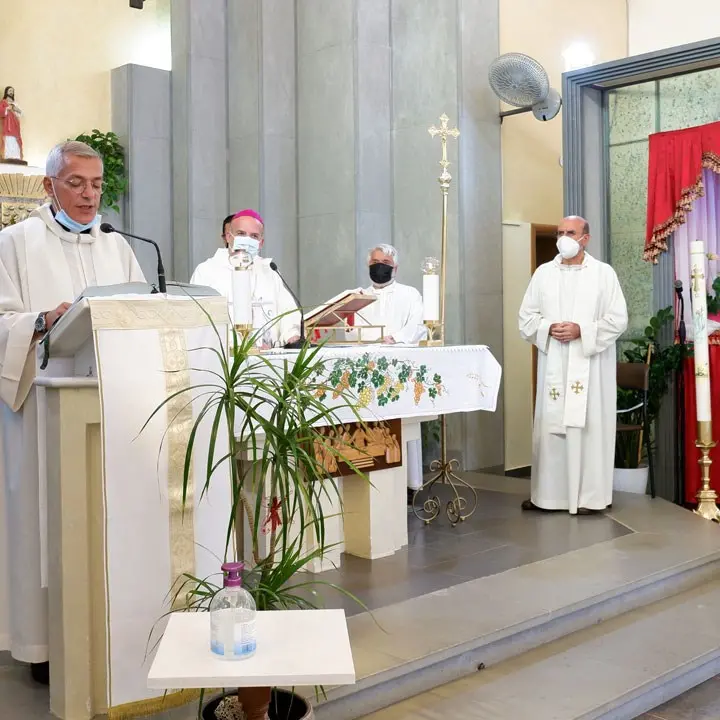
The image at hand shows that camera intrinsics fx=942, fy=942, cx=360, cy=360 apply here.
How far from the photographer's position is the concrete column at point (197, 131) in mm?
8539

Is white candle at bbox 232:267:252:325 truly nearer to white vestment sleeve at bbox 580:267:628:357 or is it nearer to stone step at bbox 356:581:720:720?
stone step at bbox 356:581:720:720

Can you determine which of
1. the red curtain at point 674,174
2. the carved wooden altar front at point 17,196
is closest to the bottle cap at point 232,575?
the red curtain at point 674,174

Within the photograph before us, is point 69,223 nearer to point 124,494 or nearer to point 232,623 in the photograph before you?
point 124,494

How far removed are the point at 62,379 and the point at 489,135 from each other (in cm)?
605

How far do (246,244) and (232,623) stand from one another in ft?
9.14

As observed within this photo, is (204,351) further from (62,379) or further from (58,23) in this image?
(58,23)

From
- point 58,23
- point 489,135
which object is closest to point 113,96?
point 58,23

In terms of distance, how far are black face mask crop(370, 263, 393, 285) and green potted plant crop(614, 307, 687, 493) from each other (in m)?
1.90

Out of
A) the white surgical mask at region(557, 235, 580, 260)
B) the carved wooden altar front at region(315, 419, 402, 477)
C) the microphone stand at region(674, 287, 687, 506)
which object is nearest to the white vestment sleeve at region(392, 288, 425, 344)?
the white surgical mask at region(557, 235, 580, 260)

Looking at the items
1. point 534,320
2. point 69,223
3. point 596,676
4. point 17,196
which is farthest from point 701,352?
point 17,196

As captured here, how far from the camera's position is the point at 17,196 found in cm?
782

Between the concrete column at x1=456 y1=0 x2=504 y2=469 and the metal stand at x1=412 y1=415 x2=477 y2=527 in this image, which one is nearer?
the metal stand at x1=412 y1=415 x2=477 y2=527

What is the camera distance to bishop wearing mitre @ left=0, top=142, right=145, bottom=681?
10.4 feet

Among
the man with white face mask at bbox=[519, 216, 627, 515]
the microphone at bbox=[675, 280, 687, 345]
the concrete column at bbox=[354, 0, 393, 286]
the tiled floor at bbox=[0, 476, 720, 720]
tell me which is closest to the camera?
the tiled floor at bbox=[0, 476, 720, 720]
